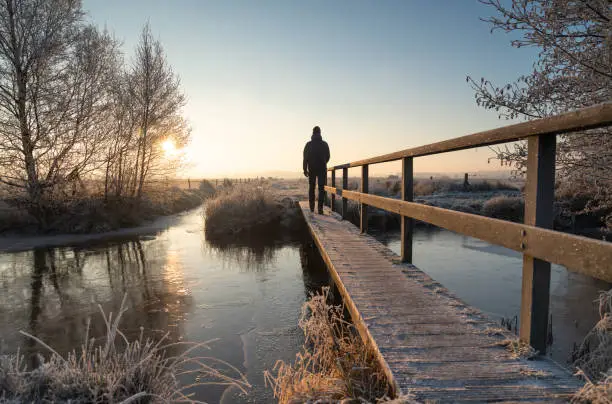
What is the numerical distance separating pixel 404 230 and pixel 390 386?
2521 mm

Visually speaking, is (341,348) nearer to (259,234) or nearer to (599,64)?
(599,64)

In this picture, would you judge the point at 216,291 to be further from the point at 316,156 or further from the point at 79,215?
the point at 79,215

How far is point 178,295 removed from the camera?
5.77m

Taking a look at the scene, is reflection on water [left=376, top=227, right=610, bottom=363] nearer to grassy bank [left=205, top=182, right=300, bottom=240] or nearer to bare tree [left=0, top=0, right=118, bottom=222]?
grassy bank [left=205, top=182, right=300, bottom=240]

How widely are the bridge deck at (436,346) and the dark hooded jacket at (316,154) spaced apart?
544cm

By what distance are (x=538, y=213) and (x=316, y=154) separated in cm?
737

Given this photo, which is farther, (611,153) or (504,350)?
(611,153)

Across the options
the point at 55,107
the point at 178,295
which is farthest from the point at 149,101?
the point at 178,295

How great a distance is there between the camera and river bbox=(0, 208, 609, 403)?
13.8 ft

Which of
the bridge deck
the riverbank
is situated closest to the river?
the bridge deck

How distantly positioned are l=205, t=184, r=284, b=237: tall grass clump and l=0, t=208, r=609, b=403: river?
6.11ft

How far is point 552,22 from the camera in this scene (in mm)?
3947

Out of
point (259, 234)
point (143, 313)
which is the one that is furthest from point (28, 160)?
point (143, 313)

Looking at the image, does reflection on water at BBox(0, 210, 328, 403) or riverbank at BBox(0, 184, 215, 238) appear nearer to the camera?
reflection on water at BBox(0, 210, 328, 403)
